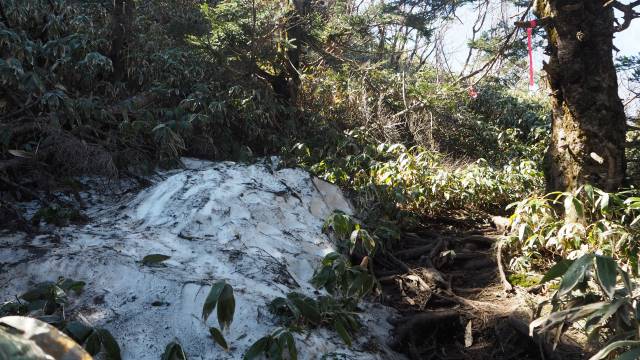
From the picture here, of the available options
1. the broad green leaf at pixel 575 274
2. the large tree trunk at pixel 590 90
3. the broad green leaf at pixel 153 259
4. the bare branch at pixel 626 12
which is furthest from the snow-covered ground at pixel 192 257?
the bare branch at pixel 626 12

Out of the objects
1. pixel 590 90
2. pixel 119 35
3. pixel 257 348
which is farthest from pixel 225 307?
pixel 119 35

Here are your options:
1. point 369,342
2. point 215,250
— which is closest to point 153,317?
point 215,250

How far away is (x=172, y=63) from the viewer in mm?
5977

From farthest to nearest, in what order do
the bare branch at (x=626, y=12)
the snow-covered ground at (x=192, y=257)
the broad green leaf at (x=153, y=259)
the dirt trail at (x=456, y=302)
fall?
the bare branch at (x=626, y=12)
the dirt trail at (x=456, y=302)
the broad green leaf at (x=153, y=259)
the snow-covered ground at (x=192, y=257)

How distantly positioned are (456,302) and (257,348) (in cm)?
183

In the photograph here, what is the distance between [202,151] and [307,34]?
105 inches

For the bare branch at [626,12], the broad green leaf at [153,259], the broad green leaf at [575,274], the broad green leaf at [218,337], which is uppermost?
the bare branch at [626,12]

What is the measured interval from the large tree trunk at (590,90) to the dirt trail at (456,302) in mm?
939

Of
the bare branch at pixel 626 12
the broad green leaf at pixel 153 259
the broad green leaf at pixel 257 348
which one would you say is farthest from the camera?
the bare branch at pixel 626 12

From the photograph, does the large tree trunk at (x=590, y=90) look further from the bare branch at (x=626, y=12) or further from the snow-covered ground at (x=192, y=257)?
the snow-covered ground at (x=192, y=257)

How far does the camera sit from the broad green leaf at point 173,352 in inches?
75.0

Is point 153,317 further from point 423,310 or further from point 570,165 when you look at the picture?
point 570,165

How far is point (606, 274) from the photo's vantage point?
152 cm

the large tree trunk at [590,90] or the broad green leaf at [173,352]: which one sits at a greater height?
the large tree trunk at [590,90]
